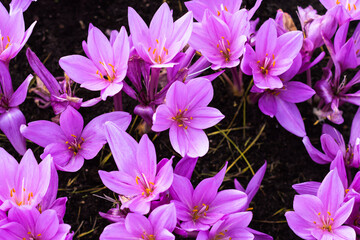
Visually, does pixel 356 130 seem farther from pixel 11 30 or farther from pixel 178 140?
pixel 11 30

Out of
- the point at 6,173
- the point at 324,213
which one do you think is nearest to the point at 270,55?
the point at 324,213

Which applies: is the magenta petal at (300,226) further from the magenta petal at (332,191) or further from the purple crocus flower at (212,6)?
the purple crocus flower at (212,6)

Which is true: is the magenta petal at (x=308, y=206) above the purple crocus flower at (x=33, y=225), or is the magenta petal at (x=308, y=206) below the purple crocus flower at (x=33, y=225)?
below

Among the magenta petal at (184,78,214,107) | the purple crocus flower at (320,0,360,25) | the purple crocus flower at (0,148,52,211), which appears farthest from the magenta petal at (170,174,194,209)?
the purple crocus flower at (320,0,360,25)

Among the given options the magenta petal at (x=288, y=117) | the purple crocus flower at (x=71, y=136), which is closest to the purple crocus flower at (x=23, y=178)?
the purple crocus flower at (x=71, y=136)

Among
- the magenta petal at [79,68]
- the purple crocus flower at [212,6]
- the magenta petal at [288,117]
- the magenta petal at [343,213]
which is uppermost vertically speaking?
the purple crocus flower at [212,6]

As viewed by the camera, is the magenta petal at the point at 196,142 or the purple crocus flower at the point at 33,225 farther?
the magenta petal at the point at 196,142

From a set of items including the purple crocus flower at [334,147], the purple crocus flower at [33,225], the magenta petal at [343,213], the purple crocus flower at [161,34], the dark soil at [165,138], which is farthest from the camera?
the dark soil at [165,138]
